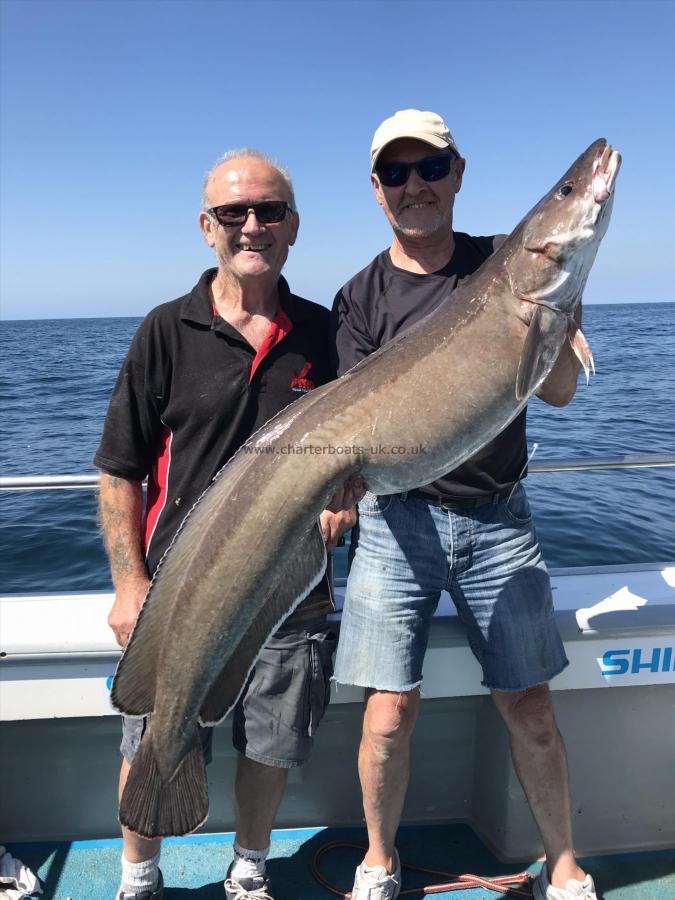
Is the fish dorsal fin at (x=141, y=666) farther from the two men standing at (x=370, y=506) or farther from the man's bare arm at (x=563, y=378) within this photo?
the man's bare arm at (x=563, y=378)

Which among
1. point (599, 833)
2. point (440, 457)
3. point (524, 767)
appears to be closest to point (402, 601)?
point (440, 457)

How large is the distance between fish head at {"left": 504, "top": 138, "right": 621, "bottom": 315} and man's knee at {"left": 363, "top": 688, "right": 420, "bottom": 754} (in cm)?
166

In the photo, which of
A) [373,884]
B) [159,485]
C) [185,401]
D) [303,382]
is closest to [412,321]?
[303,382]

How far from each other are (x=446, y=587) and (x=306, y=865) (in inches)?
65.0

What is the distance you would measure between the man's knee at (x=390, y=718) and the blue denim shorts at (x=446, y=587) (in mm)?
57

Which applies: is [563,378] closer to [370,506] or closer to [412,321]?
[412,321]

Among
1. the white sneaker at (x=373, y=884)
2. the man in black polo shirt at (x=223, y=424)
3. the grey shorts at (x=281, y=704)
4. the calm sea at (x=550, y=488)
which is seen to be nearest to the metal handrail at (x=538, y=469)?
the calm sea at (x=550, y=488)

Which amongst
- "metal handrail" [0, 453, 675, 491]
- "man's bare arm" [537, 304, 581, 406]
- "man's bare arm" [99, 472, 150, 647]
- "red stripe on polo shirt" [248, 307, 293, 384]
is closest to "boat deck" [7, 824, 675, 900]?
"man's bare arm" [99, 472, 150, 647]

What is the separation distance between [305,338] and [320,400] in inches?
26.7

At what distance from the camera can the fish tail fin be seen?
7.57 ft

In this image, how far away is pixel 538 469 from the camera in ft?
11.2

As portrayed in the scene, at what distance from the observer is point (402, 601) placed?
2.75 m

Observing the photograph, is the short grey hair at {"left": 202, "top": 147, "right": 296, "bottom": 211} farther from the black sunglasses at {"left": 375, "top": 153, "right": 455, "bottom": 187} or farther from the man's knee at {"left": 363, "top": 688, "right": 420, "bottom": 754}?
the man's knee at {"left": 363, "top": 688, "right": 420, "bottom": 754}

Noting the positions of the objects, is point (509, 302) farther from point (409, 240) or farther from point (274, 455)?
point (274, 455)
